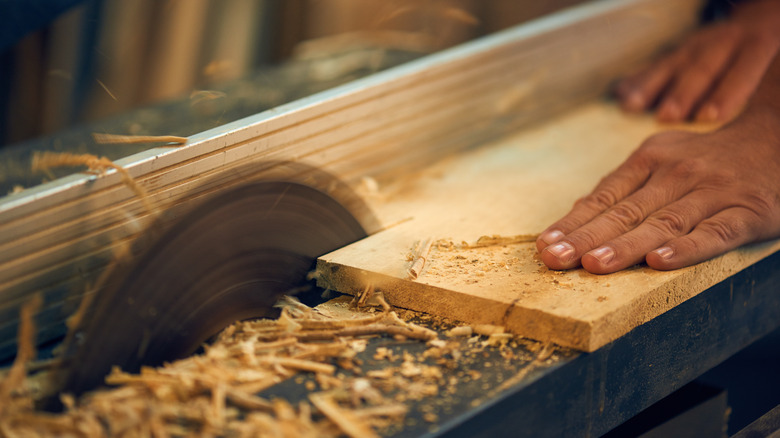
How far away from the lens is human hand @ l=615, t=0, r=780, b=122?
8.10 feet

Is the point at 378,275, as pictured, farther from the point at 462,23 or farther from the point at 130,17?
the point at 462,23

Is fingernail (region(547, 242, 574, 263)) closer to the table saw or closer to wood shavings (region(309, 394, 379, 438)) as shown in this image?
the table saw

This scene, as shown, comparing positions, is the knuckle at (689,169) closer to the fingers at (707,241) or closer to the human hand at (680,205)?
the human hand at (680,205)

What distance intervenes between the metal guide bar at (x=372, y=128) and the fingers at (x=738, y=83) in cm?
41

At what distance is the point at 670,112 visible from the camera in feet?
8.13

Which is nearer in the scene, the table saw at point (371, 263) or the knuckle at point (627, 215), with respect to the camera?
the table saw at point (371, 263)

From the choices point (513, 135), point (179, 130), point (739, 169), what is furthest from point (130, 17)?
point (739, 169)

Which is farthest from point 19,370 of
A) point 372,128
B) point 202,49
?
point 202,49

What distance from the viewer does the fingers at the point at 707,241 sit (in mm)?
1479

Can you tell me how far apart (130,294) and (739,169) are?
133cm

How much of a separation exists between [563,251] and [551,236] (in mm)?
72

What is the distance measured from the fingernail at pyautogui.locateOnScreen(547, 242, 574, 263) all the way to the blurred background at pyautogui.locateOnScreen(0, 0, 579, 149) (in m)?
1.37

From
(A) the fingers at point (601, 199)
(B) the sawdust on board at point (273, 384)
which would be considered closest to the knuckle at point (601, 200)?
(A) the fingers at point (601, 199)

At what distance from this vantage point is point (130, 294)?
1.22m
